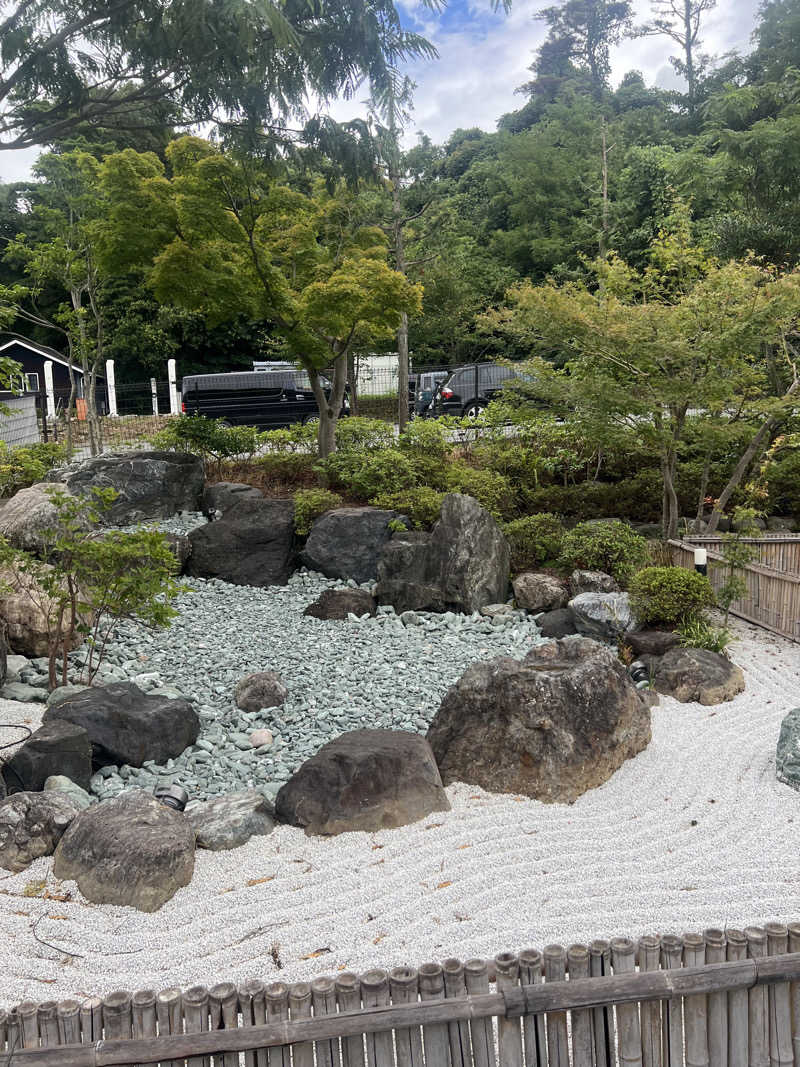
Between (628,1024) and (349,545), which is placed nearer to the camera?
(628,1024)

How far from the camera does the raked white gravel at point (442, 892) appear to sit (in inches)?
143

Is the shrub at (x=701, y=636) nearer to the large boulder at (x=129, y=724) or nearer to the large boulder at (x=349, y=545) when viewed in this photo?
the large boulder at (x=349, y=545)

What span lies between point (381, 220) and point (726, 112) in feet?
26.6

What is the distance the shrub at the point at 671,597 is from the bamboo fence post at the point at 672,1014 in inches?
222

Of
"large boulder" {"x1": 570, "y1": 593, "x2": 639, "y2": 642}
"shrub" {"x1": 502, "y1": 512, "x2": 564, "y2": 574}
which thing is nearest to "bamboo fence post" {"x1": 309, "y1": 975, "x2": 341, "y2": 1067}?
"large boulder" {"x1": 570, "y1": 593, "x2": 639, "y2": 642}

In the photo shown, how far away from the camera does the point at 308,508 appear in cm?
1048

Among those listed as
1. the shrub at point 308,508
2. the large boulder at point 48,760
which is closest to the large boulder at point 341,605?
the shrub at point 308,508

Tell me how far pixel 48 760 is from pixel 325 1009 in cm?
330

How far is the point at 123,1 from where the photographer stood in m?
6.73

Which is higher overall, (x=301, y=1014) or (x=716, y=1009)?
(x=301, y=1014)

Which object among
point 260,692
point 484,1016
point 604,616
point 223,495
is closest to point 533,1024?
point 484,1016

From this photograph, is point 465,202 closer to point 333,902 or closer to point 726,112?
point 726,112

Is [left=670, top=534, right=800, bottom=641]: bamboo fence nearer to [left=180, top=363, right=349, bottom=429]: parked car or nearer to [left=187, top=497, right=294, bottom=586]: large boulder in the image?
[left=187, top=497, right=294, bottom=586]: large boulder

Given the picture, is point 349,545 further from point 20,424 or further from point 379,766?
point 20,424
